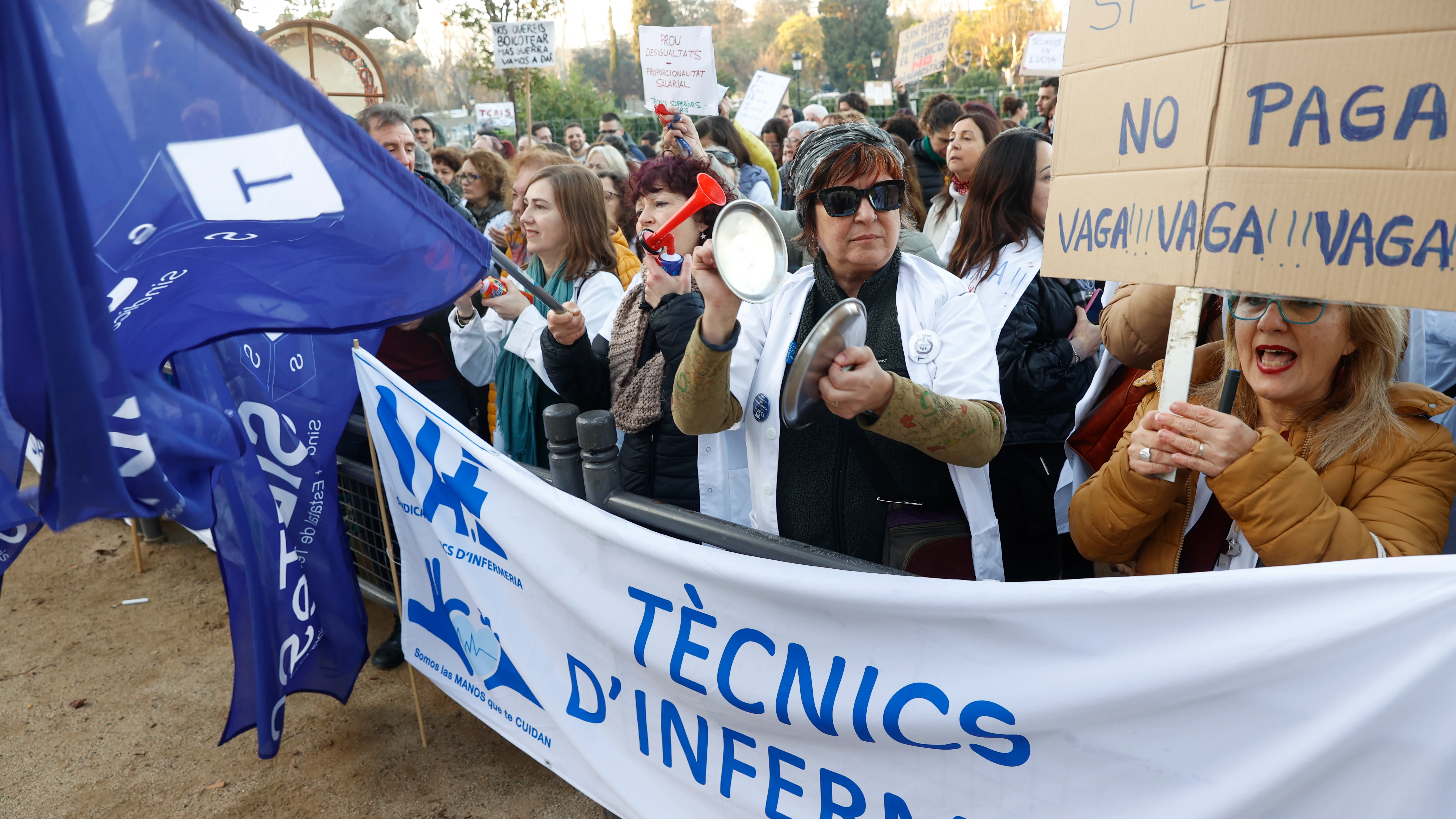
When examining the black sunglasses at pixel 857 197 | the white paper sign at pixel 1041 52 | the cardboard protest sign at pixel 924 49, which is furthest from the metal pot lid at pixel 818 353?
the cardboard protest sign at pixel 924 49

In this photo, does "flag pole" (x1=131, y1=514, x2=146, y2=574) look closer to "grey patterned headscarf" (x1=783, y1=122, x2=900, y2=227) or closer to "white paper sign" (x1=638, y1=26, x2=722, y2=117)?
"grey patterned headscarf" (x1=783, y1=122, x2=900, y2=227)

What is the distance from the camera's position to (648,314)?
2719mm

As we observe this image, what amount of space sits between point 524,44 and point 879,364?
8421mm

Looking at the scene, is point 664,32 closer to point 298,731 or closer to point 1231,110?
point 298,731

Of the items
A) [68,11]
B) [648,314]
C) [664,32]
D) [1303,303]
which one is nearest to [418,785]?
[648,314]

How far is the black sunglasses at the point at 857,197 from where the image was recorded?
6.77 feet

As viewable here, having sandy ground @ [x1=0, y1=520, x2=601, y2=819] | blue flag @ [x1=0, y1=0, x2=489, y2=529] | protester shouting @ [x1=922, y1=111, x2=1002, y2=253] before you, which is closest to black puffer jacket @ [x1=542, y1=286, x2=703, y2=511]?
blue flag @ [x1=0, y1=0, x2=489, y2=529]

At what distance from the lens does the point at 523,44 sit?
9.24 meters

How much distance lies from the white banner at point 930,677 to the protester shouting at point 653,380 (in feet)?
1.47

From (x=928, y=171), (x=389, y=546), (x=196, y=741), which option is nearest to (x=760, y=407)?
(x=389, y=546)

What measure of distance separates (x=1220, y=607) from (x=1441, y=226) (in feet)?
2.02

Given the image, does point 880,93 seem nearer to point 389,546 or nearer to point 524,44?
point 524,44

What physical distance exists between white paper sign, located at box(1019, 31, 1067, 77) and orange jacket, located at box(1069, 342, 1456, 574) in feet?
27.0

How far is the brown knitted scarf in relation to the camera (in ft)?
8.64
